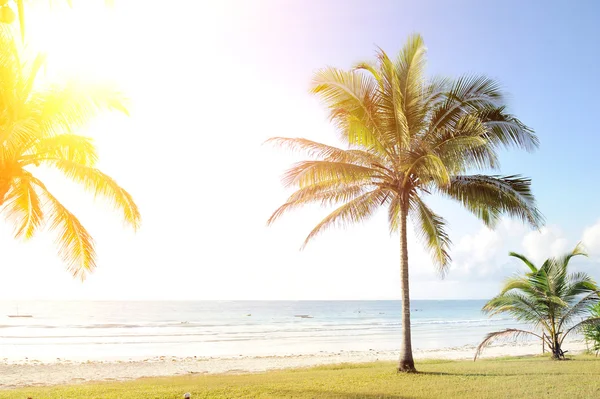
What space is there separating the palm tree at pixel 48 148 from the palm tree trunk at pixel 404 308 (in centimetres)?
636

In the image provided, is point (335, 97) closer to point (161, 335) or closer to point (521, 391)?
point (521, 391)

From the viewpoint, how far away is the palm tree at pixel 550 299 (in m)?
14.0

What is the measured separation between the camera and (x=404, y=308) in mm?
12117

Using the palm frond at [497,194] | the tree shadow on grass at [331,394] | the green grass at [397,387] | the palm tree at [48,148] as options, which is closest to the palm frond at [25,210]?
the palm tree at [48,148]

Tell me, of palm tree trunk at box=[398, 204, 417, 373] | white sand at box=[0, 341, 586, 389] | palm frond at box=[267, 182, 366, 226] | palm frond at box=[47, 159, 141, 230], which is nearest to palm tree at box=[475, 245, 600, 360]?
palm tree trunk at box=[398, 204, 417, 373]

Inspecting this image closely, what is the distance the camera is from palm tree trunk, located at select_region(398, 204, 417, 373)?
11867 millimetres

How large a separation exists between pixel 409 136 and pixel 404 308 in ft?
13.7

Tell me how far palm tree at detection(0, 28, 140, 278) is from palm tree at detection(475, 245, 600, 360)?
10.8 metres

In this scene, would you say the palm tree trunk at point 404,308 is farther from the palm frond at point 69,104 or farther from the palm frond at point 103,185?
the palm frond at point 69,104

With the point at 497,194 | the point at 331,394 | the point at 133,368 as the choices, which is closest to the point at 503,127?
the point at 497,194

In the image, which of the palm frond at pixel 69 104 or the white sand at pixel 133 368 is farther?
the white sand at pixel 133 368

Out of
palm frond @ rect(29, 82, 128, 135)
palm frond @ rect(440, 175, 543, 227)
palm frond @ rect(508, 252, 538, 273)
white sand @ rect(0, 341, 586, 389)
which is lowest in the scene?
white sand @ rect(0, 341, 586, 389)

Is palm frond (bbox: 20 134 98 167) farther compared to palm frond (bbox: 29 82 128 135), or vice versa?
palm frond (bbox: 20 134 98 167)

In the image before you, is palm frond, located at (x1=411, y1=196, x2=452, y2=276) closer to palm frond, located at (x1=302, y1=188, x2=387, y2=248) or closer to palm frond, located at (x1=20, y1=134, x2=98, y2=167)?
palm frond, located at (x1=302, y1=188, x2=387, y2=248)
